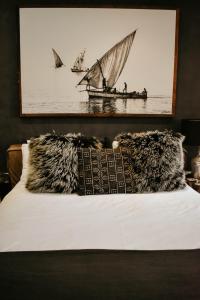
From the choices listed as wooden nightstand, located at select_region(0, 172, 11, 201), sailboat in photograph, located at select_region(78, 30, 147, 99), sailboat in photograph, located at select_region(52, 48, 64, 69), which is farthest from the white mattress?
sailboat in photograph, located at select_region(52, 48, 64, 69)

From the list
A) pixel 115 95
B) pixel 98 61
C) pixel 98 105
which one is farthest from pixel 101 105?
pixel 98 61

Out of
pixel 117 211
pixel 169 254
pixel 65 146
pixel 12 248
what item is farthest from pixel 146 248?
pixel 65 146

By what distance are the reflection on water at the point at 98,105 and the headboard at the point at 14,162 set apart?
0.41m

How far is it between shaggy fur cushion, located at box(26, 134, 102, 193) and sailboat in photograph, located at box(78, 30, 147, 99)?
2.47 ft

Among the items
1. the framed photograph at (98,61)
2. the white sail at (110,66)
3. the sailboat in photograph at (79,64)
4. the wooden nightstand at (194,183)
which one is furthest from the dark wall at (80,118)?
the wooden nightstand at (194,183)

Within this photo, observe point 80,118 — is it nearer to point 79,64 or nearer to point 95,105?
point 95,105

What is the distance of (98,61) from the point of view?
2.92m

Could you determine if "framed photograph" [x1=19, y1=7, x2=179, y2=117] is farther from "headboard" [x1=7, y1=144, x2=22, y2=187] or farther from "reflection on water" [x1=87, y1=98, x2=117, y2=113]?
"headboard" [x1=7, y1=144, x2=22, y2=187]

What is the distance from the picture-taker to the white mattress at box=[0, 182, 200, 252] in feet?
4.90

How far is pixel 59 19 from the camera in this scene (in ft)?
9.30

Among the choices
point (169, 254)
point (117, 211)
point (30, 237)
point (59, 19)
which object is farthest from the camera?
point (59, 19)

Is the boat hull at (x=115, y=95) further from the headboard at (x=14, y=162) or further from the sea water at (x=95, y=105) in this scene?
the headboard at (x=14, y=162)

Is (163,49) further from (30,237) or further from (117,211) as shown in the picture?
(30,237)

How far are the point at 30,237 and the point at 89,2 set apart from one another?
2271mm
